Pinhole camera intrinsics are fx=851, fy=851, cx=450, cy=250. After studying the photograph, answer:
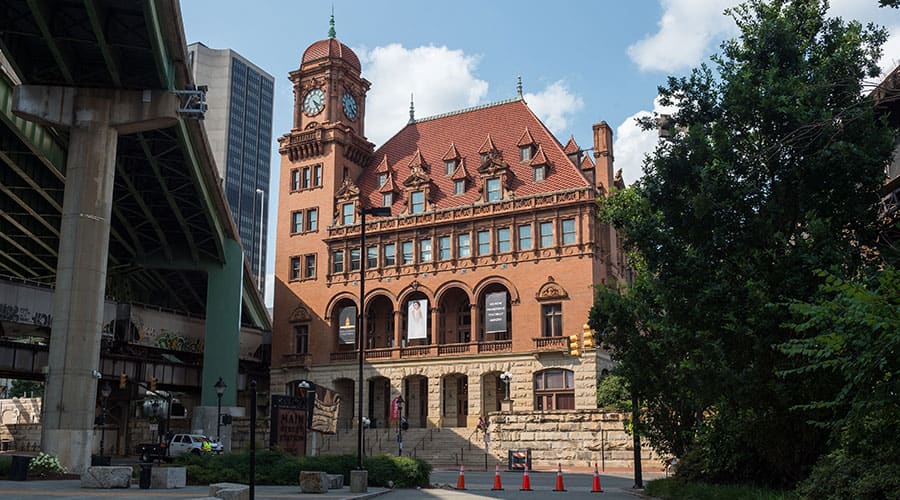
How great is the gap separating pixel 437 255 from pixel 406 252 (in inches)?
116

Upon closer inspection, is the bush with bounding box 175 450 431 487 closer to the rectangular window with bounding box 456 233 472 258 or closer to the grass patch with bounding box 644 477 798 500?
the grass patch with bounding box 644 477 798 500

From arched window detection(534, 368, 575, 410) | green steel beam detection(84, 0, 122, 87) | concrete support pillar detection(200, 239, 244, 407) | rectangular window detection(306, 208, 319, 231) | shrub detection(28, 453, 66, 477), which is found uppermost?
rectangular window detection(306, 208, 319, 231)

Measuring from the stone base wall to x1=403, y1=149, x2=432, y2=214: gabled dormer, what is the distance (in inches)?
717

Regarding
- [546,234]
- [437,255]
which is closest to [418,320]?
[437,255]

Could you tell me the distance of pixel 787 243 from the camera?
748 inches

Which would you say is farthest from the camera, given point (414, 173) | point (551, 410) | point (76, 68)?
point (414, 173)

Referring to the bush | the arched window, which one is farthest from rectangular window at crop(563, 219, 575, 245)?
the bush

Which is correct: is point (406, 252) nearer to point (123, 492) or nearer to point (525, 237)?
point (525, 237)

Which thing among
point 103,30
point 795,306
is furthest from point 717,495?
point 103,30

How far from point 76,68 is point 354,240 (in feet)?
109

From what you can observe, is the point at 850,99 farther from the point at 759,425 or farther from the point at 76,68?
the point at 76,68

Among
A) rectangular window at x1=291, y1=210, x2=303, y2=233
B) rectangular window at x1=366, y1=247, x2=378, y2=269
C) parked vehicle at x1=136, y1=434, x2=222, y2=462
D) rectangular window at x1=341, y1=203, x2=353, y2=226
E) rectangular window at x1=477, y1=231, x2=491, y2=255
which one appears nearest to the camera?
parked vehicle at x1=136, y1=434, x2=222, y2=462

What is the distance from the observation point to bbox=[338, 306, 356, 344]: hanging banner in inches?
2567

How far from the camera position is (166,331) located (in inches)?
2623
